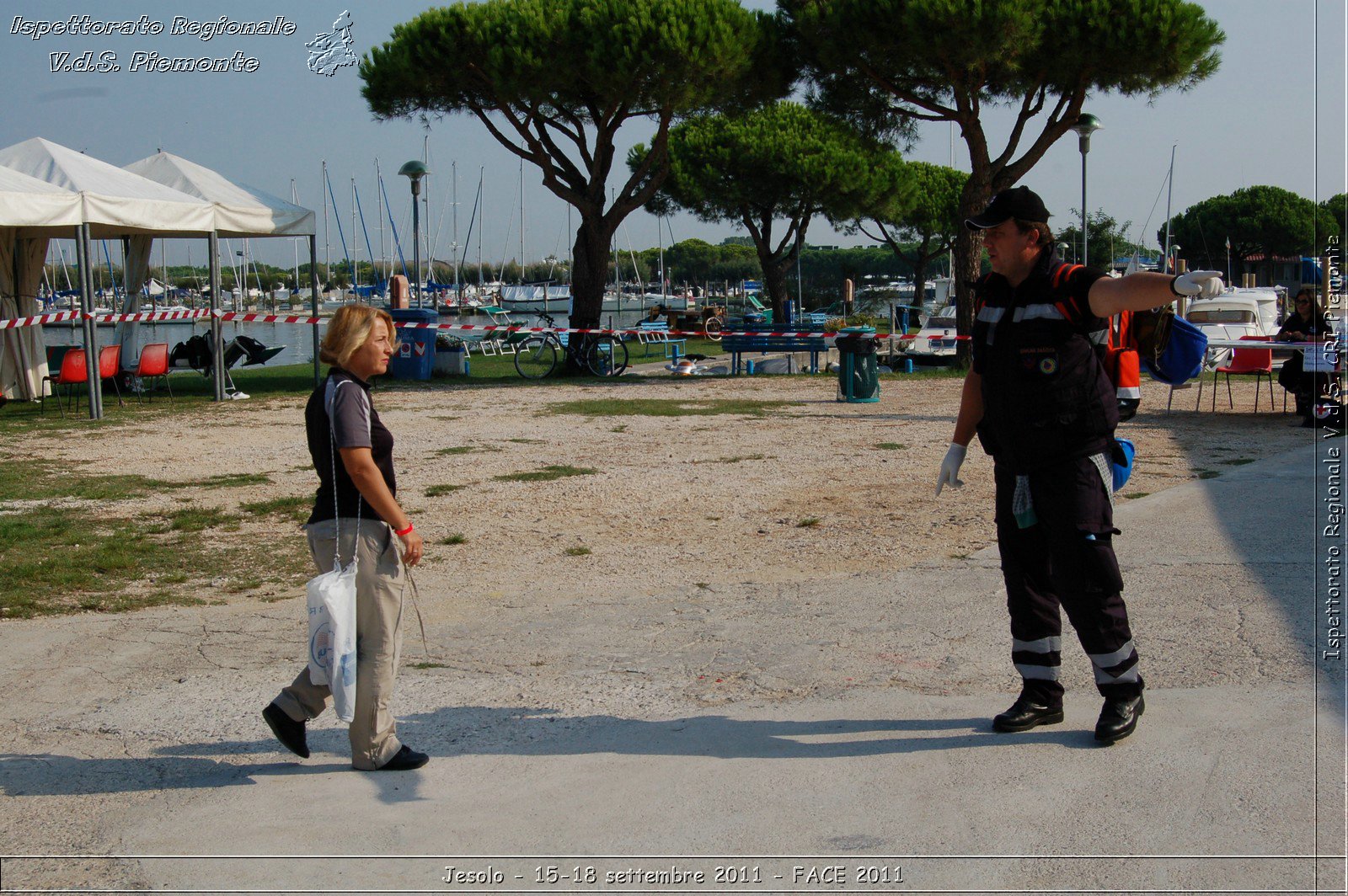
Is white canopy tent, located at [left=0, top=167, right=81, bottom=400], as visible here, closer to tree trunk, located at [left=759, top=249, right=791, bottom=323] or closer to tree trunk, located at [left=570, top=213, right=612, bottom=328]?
→ tree trunk, located at [left=570, top=213, right=612, bottom=328]

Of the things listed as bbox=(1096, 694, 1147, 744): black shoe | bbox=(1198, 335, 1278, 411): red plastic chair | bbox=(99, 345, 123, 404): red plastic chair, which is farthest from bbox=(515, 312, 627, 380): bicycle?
bbox=(1096, 694, 1147, 744): black shoe

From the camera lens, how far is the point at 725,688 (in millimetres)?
4637

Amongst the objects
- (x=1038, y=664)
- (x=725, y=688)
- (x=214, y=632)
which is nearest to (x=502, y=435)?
(x=214, y=632)

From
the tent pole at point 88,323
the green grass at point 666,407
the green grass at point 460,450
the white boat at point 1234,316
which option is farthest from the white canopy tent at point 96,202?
the white boat at point 1234,316

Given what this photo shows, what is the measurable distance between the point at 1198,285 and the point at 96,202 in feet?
44.9

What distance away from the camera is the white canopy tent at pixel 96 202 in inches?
559

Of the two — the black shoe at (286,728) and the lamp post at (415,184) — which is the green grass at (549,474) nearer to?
the black shoe at (286,728)

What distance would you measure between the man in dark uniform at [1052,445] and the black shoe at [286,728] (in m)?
2.32

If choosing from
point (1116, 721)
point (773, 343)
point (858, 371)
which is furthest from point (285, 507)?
point (773, 343)

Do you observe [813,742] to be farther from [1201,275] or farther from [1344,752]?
[1201,275]

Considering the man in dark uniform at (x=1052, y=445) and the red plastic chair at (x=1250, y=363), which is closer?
the man in dark uniform at (x=1052, y=445)

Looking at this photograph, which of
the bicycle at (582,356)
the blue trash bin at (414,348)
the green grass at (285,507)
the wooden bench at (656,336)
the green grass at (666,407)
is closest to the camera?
the green grass at (285,507)

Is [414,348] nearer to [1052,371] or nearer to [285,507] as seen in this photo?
[285,507]

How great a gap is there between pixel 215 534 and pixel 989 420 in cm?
548
